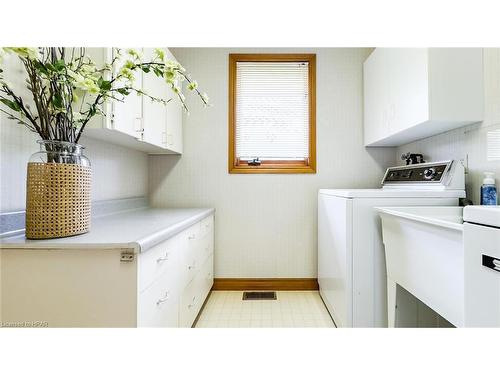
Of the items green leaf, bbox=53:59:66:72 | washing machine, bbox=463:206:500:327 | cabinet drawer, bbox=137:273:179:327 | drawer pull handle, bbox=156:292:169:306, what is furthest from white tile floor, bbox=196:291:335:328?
green leaf, bbox=53:59:66:72

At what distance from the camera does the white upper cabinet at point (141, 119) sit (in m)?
1.37

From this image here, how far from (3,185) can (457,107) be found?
230 centimetres

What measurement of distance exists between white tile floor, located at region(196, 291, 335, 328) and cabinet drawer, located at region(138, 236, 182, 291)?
0.82m

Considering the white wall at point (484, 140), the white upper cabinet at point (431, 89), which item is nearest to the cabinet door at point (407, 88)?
the white upper cabinet at point (431, 89)

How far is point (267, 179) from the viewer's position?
2729 millimetres

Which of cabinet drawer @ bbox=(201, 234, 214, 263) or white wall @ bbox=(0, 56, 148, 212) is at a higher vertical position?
white wall @ bbox=(0, 56, 148, 212)

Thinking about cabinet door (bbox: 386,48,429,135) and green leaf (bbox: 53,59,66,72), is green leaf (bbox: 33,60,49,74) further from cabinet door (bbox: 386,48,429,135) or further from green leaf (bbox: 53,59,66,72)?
cabinet door (bbox: 386,48,429,135)

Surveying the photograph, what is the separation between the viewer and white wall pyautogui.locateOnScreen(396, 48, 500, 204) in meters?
1.48

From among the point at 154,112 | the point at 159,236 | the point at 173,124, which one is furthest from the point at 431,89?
the point at 173,124

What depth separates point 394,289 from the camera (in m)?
1.52

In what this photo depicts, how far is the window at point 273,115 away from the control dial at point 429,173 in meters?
1.03

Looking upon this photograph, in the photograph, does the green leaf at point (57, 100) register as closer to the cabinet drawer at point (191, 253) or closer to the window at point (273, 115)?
the cabinet drawer at point (191, 253)
